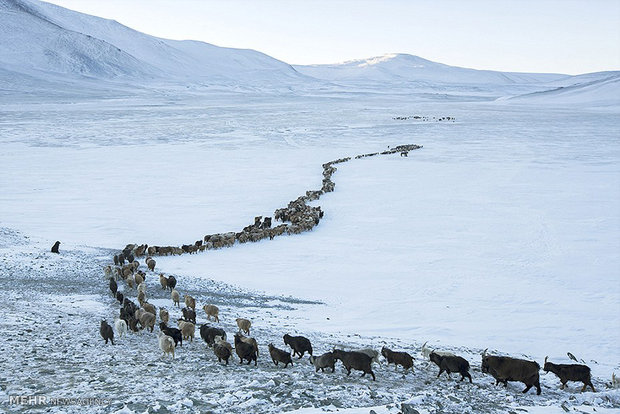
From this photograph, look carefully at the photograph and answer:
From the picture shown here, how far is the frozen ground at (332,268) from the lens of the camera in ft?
23.0

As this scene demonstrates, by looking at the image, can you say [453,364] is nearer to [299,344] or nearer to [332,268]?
[299,344]

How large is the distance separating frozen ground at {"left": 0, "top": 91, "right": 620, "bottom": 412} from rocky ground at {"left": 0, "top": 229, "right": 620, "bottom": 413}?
0.04 meters

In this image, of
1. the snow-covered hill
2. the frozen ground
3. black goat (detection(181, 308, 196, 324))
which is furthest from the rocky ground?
the snow-covered hill

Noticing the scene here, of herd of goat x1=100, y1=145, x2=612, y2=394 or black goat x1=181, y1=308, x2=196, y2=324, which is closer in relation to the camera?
herd of goat x1=100, y1=145, x2=612, y2=394

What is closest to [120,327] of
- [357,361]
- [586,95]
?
[357,361]

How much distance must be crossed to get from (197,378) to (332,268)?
7.50 metres

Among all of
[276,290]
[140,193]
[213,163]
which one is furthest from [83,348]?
[213,163]

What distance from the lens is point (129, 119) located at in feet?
212

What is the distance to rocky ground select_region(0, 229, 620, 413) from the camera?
6297mm

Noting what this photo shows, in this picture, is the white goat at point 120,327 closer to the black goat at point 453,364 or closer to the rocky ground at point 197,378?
the rocky ground at point 197,378

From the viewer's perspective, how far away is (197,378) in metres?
7.04

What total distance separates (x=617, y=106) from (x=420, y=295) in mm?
102162

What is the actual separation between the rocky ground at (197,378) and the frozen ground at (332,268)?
4 cm

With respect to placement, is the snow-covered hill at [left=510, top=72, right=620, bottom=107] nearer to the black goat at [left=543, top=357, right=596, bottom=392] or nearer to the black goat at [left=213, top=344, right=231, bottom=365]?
the black goat at [left=543, top=357, right=596, bottom=392]
